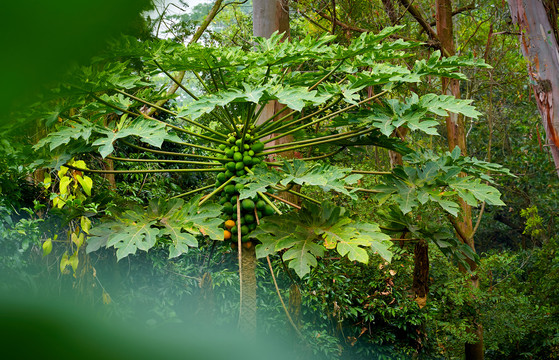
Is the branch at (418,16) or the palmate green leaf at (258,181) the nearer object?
the palmate green leaf at (258,181)

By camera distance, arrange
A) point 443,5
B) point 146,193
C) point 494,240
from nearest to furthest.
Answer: point 146,193
point 443,5
point 494,240

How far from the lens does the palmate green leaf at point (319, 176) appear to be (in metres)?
1.48

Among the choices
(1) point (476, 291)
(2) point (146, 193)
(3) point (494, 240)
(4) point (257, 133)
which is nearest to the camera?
(4) point (257, 133)

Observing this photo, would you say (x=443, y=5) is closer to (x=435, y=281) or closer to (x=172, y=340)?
(x=435, y=281)

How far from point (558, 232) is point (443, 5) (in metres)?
3.89

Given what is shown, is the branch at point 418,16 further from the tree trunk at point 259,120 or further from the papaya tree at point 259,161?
the papaya tree at point 259,161

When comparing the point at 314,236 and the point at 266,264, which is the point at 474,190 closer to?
the point at 314,236

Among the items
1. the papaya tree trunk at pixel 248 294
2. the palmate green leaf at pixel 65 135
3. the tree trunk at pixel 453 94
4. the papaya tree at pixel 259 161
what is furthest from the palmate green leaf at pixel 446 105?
the tree trunk at pixel 453 94

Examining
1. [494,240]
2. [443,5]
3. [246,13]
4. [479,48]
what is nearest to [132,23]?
[443,5]

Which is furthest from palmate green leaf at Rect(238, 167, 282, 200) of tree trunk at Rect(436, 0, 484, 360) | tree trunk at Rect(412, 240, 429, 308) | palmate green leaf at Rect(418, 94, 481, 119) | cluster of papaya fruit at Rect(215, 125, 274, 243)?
tree trunk at Rect(436, 0, 484, 360)

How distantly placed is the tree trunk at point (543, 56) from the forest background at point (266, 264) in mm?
184

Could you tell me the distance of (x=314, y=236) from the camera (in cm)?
160

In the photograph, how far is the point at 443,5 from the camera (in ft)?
15.8

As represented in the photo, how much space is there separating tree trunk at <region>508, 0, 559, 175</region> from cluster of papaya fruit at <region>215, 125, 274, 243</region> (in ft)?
9.36
